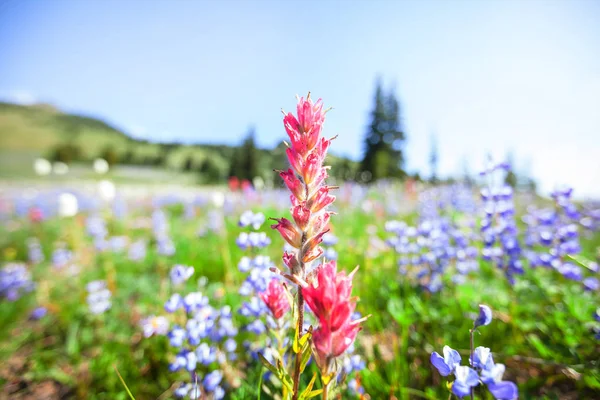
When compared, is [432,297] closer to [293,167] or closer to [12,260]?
[293,167]

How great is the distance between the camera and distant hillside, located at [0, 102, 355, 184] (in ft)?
135

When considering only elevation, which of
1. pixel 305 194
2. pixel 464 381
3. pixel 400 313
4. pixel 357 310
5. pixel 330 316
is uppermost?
Answer: pixel 305 194

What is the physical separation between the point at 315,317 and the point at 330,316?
31 cm

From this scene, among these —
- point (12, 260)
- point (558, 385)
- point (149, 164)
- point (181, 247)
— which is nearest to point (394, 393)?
point (558, 385)

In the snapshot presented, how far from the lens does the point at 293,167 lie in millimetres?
901

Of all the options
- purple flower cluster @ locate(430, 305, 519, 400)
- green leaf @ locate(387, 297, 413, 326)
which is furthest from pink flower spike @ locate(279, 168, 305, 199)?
green leaf @ locate(387, 297, 413, 326)

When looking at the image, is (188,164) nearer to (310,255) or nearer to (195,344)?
(195,344)

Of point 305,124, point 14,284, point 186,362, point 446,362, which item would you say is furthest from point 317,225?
point 14,284

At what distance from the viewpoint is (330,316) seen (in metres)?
0.72

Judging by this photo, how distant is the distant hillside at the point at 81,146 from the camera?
41.1 meters

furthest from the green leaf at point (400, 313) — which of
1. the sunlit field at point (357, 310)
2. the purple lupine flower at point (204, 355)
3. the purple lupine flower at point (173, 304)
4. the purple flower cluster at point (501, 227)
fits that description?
the purple lupine flower at point (173, 304)

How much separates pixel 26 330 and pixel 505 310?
540 centimetres

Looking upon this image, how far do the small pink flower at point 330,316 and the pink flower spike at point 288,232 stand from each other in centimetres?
18

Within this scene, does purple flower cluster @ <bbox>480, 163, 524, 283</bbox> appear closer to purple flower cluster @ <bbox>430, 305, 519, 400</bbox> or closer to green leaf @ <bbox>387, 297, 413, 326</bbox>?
green leaf @ <bbox>387, 297, 413, 326</bbox>
